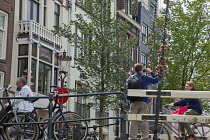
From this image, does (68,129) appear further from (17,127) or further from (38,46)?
(38,46)

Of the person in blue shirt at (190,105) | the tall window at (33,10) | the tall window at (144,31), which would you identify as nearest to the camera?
Answer: the person in blue shirt at (190,105)

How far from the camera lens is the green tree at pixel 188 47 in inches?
1302

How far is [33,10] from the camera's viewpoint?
30453 millimetres

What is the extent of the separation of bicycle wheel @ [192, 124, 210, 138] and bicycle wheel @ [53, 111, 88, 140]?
4443 millimetres

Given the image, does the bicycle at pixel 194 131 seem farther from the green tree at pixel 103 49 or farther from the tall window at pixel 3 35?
the tall window at pixel 3 35

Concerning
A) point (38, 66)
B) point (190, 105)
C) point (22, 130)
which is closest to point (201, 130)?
point (190, 105)

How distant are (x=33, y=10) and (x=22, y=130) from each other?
19698 millimetres

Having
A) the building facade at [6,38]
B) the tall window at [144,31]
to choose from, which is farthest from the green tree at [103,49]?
the tall window at [144,31]

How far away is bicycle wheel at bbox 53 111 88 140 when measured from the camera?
11.2 meters

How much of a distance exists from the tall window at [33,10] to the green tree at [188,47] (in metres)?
7.45

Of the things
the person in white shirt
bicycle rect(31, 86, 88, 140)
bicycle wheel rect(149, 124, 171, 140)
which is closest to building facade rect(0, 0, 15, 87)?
bicycle wheel rect(149, 124, 171, 140)

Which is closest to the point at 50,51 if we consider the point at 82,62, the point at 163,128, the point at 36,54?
the point at 36,54

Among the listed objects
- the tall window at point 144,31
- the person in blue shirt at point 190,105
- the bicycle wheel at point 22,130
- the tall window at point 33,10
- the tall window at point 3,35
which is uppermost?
the tall window at point 144,31

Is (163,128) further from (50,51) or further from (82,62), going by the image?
(50,51)
